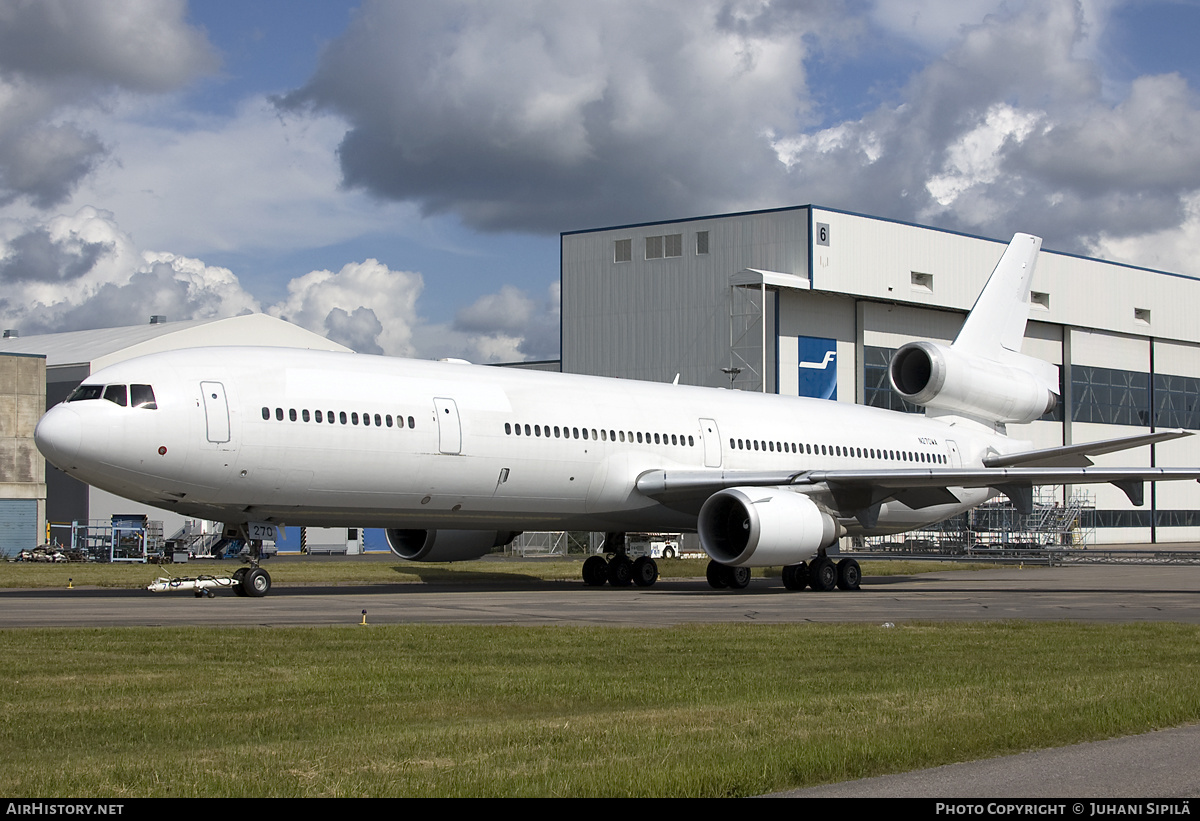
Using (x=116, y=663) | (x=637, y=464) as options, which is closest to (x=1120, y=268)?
(x=637, y=464)

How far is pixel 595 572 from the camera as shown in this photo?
30.3 meters

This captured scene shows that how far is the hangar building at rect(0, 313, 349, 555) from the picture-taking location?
59125mm

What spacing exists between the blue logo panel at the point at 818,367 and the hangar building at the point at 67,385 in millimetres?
29108

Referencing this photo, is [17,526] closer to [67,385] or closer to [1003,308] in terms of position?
[67,385]

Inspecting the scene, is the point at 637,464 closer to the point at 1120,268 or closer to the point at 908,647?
the point at 908,647

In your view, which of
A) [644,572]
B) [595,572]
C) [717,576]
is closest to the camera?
[717,576]

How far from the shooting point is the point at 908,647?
14016 millimetres

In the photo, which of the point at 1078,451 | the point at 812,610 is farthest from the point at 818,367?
the point at 812,610

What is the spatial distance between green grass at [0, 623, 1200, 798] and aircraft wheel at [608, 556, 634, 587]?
49.5 ft

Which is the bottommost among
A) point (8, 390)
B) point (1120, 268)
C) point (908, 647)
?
point (908, 647)

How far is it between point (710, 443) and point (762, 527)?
4.73 m

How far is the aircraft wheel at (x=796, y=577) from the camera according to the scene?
91.6ft

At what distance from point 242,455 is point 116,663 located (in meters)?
9.52

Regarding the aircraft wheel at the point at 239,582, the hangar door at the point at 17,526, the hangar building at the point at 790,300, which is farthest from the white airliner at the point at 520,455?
the hangar door at the point at 17,526
